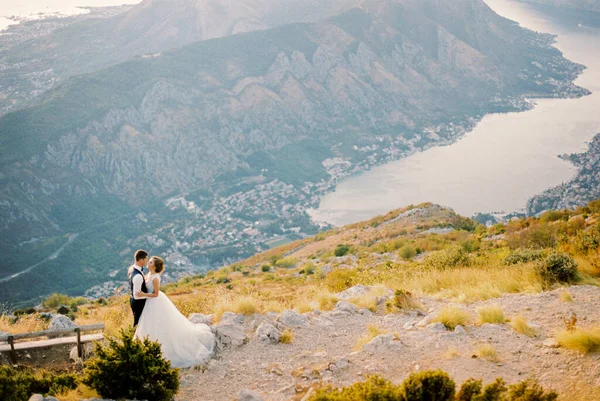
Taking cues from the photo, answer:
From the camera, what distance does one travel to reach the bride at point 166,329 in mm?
7184

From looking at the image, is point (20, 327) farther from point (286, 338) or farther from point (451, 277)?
point (451, 277)

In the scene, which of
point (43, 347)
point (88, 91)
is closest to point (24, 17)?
point (88, 91)

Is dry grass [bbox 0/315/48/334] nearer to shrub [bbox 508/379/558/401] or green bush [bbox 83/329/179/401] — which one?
green bush [bbox 83/329/179/401]

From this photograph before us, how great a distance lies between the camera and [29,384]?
6.11 m

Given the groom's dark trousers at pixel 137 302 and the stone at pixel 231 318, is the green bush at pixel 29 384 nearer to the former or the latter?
the groom's dark trousers at pixel 137 302

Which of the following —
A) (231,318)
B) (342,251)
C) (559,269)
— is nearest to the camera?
(231,318)

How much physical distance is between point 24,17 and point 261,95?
14326cm

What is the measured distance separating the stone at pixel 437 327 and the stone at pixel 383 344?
773 mm

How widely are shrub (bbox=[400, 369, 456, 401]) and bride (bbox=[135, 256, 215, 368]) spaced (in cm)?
385

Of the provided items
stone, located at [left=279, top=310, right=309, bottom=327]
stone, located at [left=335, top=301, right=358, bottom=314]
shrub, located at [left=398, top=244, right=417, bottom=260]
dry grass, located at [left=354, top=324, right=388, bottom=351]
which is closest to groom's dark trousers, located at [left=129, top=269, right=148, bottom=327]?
stone, located at [left=279, top=310, right=309, bottom=327]

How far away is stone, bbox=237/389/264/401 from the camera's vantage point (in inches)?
232

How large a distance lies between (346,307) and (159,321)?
3.97m

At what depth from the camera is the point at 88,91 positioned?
108812mm

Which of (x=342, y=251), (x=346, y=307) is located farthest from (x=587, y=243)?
(x=342, y=251)
